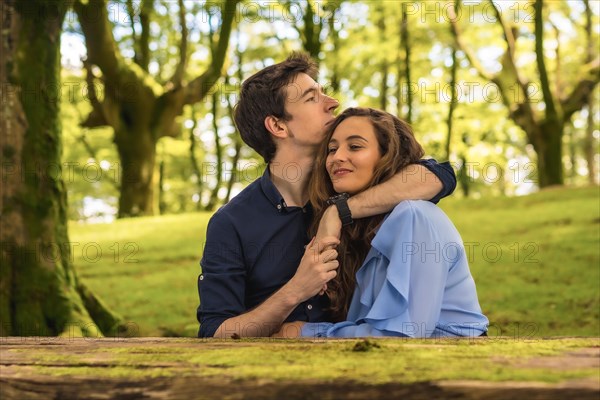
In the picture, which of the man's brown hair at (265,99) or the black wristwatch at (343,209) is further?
the man's brown hair at (265,99)

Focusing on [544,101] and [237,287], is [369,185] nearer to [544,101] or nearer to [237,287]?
[237,287]

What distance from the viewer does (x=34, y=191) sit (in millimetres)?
6250

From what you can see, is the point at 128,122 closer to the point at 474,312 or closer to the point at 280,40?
the point at 280,40

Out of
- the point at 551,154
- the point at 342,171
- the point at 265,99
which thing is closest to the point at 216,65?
the point at 551,154

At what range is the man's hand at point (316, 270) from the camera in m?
3.19

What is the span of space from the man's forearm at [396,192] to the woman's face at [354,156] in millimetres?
114

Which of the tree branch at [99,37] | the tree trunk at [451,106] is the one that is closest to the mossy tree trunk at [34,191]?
the tree branch at [99,37]

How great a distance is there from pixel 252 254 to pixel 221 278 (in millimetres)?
221

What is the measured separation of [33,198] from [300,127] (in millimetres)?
3356

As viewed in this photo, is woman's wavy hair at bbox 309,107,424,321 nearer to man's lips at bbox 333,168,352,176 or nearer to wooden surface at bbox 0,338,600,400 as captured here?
man's lips at bbox 333,168,352,176

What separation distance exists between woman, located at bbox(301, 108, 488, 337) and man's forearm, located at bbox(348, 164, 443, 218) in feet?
0.25

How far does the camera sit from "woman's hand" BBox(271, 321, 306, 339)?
11.0 feet

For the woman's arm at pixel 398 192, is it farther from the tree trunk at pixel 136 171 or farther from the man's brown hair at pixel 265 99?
the tree trunk at pixel 136 171

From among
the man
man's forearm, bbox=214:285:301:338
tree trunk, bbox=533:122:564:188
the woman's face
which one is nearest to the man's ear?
the man
